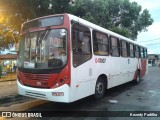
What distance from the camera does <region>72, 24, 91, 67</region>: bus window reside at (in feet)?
21.2

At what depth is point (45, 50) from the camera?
643 centimetres

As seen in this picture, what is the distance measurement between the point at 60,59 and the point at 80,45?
3.35 feet

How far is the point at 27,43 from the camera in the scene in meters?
6.95

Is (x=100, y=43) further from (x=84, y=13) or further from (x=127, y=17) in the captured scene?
(x=127, y=17)

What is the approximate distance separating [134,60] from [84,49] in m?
7.15

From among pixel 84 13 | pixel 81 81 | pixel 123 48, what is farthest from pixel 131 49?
pixel 84 13

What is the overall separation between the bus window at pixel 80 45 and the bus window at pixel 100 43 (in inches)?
18.4

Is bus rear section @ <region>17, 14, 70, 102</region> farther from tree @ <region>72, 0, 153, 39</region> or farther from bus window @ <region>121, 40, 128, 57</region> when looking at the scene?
tree @ <region>72, 0, 153, 39</region>

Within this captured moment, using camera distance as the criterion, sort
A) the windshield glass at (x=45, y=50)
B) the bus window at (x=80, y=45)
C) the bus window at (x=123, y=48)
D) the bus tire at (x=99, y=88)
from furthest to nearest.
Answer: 1. the bus window at (x=123, y=48)
2. the bus tire at (x=99, y=88)
3. the bus window at (x=80, y=45)
4. the windshield glass at (x=45, y=50)

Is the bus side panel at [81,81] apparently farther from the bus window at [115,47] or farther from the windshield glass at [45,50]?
the bus window at [115,47]

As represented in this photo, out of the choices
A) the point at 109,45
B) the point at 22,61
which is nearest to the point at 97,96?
the point at 109,45

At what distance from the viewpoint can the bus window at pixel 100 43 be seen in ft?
26.0

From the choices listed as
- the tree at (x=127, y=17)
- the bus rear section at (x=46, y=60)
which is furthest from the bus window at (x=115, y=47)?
the tree at (x=127, y=17)

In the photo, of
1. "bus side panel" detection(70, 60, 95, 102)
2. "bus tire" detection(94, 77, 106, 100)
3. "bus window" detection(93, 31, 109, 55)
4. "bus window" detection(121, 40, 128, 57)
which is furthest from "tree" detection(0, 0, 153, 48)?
"bus side panel" detection(70, 60, 95, 102)
